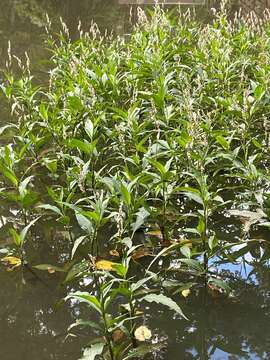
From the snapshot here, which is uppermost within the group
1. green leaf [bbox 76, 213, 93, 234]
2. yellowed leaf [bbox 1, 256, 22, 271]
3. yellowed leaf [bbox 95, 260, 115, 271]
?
green leaf [bbox 76, 213, 93, 234]

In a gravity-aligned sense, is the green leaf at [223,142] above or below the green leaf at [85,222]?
above

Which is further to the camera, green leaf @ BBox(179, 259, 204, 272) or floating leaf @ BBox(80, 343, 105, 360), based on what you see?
green leaf @ BBox(179, 259, 204, 272)

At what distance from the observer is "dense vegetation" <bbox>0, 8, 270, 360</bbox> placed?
3.23 meters

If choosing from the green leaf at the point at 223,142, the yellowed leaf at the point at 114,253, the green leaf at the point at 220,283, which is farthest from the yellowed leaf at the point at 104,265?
the green leaf at the point at 223,142

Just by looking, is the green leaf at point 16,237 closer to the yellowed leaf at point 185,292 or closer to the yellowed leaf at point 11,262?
the yellowed leaf at point 11,262

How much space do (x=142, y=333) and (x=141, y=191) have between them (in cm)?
139

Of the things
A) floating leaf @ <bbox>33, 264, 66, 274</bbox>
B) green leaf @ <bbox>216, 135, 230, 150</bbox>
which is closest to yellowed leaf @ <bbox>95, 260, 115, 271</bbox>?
floating leaf @ <bbox>33, 264, 66, 274</bbox>

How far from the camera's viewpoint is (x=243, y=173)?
14.1 feet

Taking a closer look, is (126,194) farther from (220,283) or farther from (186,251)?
(220,283)

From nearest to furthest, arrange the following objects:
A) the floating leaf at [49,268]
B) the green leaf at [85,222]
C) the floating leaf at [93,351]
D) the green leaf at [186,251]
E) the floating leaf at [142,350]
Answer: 1. the floating leaf at [93,351]
2. the floating leaf at [142,350]
3. the green leaf at [186,251]
4. the green leaf at [85,222]
5. the floating leaf at [49,268]

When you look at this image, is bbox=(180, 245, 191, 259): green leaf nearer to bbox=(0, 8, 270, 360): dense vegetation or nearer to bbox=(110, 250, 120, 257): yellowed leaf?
Result: bbox=(0, 8, 270, 360): dense vegetation

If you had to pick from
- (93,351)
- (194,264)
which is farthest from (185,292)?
(93,351)

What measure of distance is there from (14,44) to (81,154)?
637cm

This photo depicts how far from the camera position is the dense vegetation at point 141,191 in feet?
10.6
